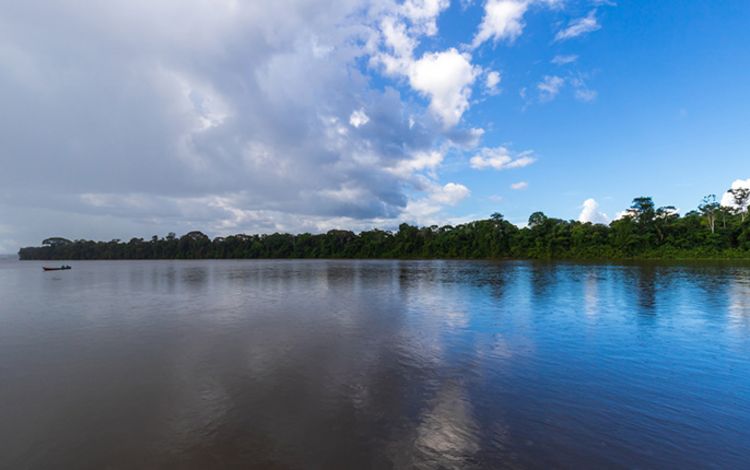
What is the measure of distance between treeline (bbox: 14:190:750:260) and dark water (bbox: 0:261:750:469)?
7050cm

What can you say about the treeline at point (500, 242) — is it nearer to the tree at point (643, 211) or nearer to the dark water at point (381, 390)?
the tree at point (643, 211)

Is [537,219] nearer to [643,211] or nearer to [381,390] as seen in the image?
[643,211]

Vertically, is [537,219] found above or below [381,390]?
above

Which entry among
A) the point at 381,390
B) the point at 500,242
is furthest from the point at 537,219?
the point at 381,390

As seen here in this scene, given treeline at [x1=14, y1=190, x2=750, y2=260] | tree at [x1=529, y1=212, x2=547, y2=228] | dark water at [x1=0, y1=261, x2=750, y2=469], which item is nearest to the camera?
dark water at [x1=0, y1=261, x2=750, y2=469]

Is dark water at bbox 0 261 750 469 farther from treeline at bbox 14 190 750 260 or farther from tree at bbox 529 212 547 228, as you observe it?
tree at bbox 529 212 547 228

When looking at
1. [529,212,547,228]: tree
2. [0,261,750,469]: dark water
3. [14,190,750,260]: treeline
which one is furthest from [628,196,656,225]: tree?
[0,261,750,469]: dark water

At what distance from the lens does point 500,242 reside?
3716 inches

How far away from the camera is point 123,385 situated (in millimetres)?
8445

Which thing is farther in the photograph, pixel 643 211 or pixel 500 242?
pixel 500 242

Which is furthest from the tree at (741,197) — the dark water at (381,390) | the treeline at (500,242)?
the dark water at (381,390)

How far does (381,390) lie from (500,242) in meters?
93.1

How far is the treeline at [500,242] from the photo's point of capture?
70.8 meters

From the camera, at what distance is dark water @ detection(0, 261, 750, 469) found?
544 cm
